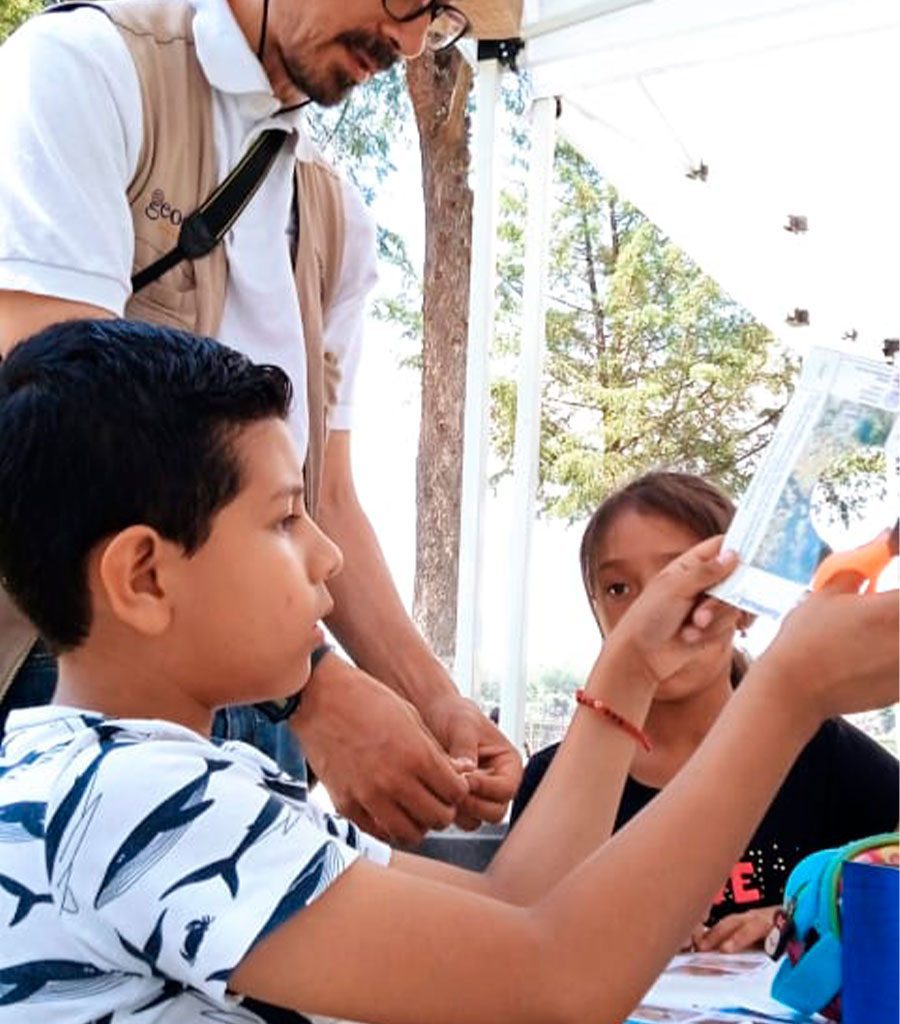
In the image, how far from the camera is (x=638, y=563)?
1994mm

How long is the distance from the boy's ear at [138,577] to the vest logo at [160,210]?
518 mm

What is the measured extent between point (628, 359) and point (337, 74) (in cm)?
964

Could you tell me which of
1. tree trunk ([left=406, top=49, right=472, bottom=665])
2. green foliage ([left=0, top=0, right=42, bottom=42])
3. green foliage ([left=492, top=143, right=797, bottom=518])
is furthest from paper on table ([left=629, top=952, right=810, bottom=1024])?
green foliage ([left=0, top=0, right=42, bottom=42])

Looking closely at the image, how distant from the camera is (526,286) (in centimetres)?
352

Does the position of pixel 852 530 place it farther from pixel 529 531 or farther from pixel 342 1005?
pixel 529 531

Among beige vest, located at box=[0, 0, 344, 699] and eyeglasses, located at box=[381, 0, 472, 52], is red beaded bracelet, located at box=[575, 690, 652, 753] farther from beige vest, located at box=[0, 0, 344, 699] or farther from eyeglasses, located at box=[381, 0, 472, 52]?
eyeglasses, located at box=[381, 0, 472, 52]

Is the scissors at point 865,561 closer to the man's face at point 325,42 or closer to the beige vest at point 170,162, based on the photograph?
the beige vest at point 170,162

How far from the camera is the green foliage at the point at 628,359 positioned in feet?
33.4

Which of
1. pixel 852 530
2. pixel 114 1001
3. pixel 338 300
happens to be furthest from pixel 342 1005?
pixel 338 300

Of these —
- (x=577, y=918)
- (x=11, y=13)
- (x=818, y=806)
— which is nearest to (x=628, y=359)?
(x=11, y=13)

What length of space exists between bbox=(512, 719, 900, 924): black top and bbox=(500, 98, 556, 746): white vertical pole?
4.23 ft

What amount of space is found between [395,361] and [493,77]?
7574 millimetres

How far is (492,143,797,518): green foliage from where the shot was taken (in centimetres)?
1017

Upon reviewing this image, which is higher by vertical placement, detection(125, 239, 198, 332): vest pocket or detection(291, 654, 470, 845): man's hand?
detection(125, 239, 198, 332): vest pocket
